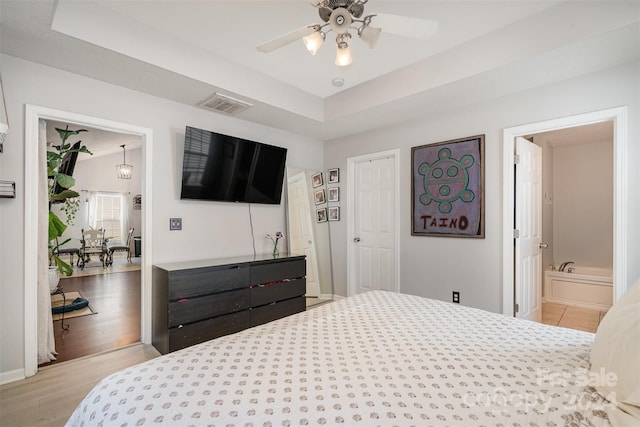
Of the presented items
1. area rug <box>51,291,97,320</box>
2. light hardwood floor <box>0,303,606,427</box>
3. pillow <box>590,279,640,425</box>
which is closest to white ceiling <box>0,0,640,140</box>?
pillow <box>590,279,640,425</box>

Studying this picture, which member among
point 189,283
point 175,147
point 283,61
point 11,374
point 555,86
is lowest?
point 11,374

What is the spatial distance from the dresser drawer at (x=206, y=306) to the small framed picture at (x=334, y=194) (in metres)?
1.96

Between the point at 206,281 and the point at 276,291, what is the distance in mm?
817

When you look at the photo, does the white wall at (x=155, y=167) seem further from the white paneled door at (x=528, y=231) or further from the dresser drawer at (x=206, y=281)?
the white paneled door at (x=528, y=231)

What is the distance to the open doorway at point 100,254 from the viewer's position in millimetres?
3162

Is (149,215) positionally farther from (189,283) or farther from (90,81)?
(90,81)

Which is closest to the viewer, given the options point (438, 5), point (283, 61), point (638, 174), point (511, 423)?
point (511, 423)

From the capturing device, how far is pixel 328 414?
0.87 metres

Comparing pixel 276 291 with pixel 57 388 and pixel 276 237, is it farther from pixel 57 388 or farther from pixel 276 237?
pixel 57 388

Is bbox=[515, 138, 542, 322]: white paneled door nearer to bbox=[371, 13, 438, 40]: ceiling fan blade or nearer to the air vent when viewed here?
bbox=[371, 13, 438, 40]: ceiling fan blade

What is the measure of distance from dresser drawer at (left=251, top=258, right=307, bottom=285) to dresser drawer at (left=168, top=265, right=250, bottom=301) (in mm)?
109

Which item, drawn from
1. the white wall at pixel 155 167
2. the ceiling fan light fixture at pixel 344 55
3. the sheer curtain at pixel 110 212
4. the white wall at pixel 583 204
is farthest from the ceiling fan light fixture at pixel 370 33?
the sheer curtain at pixel 110 212

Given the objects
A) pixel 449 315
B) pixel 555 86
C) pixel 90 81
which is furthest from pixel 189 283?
pixel 555 86

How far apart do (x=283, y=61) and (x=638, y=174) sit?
298 centimetres
